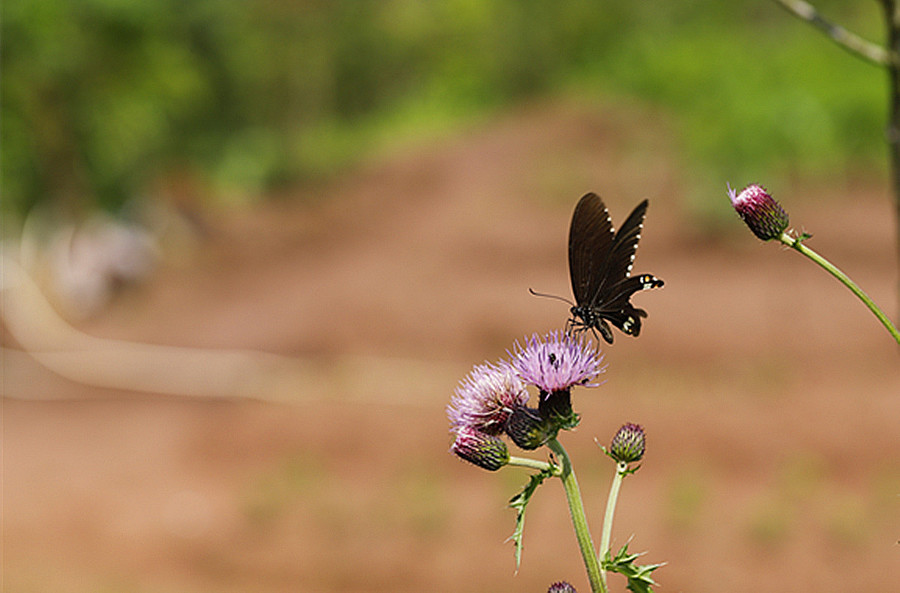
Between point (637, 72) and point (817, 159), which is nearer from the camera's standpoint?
point (817, 159)

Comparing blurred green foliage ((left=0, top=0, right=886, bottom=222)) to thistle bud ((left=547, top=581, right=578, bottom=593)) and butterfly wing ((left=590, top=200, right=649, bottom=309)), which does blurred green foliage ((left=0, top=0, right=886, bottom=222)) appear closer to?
butterfly wing ((left=590, top=200, right=649, bottom=309))

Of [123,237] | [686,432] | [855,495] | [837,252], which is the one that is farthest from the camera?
[123,237]

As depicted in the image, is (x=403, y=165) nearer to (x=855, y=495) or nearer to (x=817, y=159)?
(x=817, y=159)

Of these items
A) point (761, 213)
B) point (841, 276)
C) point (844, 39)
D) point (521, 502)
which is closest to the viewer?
point (841, 276)

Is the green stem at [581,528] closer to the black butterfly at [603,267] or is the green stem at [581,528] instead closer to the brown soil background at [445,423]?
the black butterfly at [603,267]

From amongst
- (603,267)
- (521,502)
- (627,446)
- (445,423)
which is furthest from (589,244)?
(445,423)

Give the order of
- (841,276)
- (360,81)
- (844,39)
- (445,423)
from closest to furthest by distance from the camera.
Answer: (841,276) < (844,39) < (445,423) < (360,81)

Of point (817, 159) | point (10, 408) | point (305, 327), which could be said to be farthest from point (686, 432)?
point (10, 408)

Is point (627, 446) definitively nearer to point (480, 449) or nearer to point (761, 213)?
point (480, 449)
